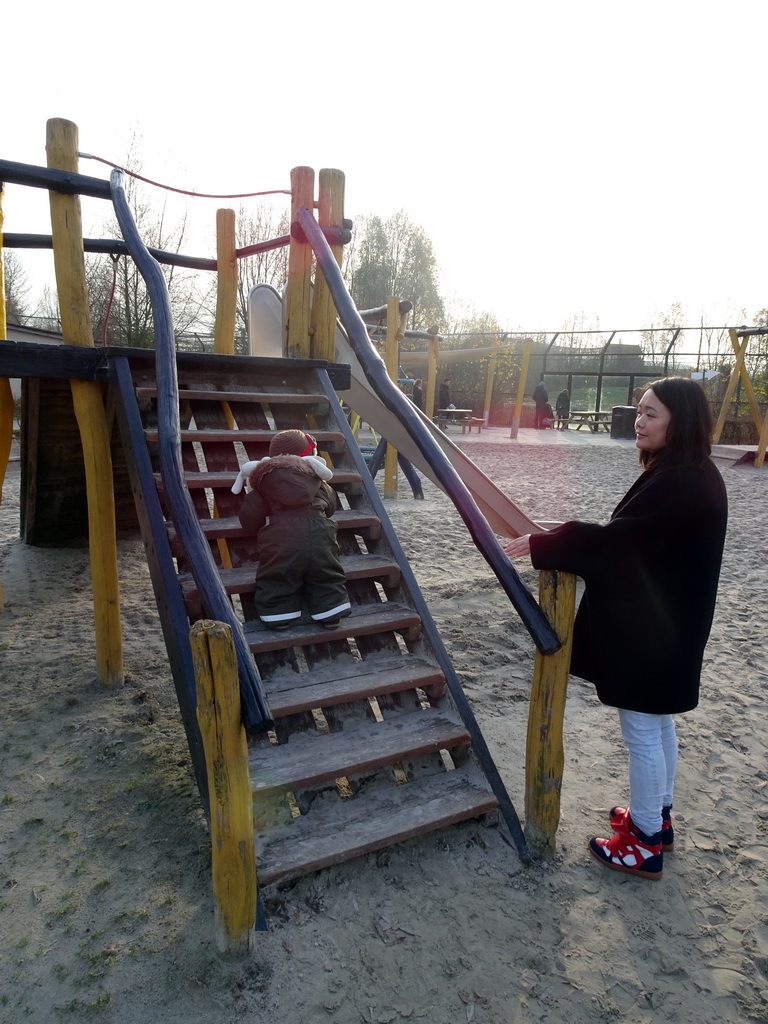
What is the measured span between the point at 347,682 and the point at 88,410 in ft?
6.68

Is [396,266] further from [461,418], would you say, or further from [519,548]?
[519,548]

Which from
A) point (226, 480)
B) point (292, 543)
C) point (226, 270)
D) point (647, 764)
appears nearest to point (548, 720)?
point (647, 764)

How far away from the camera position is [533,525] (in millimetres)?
4820

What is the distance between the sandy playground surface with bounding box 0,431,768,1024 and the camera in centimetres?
180

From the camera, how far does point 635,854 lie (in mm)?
2287

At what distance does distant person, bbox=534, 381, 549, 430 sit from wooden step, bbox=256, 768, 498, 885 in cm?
1985

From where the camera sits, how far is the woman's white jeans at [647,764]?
2.16m

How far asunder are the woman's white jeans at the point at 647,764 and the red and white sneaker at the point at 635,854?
0.04 m

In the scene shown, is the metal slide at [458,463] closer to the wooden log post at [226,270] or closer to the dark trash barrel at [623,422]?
the wooden log post at [226,270]

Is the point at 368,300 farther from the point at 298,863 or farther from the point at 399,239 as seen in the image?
the point at 298,863

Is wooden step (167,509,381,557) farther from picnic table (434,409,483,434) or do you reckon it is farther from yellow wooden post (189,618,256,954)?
picnic table (434,409,483,434)

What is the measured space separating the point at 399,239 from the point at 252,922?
140 ft

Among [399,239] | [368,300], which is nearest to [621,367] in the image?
[368,300]

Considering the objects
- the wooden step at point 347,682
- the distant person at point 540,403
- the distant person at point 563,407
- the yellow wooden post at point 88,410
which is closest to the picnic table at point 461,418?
the distant person at point 540,403
